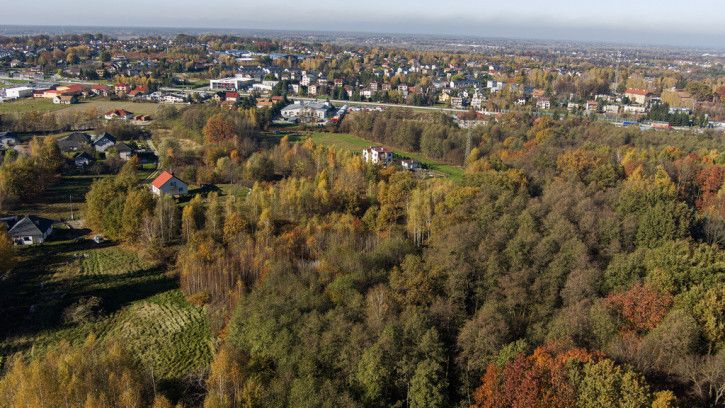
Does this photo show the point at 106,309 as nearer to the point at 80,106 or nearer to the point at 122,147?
the point at 122,147

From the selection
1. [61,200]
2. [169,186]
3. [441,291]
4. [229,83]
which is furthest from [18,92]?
[441,291]

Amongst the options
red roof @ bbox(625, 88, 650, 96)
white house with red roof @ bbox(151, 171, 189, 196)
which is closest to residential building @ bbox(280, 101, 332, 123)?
white house with red roof @ bbox(151, 171, 189, 196)

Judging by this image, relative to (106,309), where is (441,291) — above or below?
above

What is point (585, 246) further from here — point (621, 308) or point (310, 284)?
point (310, 284)

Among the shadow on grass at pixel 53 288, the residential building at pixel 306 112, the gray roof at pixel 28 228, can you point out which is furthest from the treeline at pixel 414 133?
the gray roof at pixel 28 228

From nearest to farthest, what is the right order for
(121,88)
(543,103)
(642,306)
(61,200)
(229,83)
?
(642,306) → (61,200) → (121,88) → (543,103) → (229,83)

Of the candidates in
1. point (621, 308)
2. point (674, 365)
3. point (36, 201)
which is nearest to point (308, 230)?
point (621, 308)
